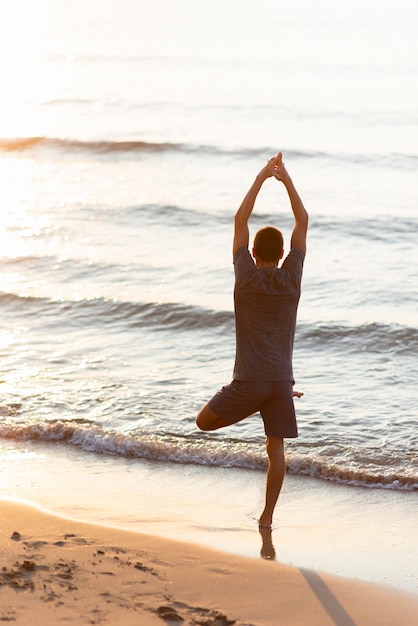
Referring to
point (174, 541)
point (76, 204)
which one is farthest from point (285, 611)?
point (76, 204)

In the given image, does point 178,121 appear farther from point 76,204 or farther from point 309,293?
point 309,293

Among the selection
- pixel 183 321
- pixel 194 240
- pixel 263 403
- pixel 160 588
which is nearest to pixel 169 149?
pixel 194 240

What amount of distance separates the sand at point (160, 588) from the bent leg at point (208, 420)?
0.70 m

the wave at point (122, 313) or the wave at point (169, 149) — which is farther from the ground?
the wave at point (169, 149)

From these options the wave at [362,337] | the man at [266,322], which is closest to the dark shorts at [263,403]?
the man at [266,322]

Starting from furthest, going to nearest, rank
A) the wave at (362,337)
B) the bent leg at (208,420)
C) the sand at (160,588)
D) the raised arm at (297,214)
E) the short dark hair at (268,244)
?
the wave at (362,337)
the bent leg at (208,420)
the raised arm at (297,214)
the short dark hair at (268,244)
the sand at (160,588)

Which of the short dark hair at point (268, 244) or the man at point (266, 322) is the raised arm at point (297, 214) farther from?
the short dark hair at point (268, 244)

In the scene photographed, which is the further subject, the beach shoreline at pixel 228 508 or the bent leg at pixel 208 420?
the bent leg at pixel 208 420

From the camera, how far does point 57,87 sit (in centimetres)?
2992

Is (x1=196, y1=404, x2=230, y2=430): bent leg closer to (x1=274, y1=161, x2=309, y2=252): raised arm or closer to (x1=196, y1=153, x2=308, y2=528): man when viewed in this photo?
(x1=196, y1=153, x2=308, y2=528): man

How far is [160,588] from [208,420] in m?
1.18

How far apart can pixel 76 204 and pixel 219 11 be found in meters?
32.9

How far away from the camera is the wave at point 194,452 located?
739 centimetres

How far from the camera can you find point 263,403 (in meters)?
5.83
